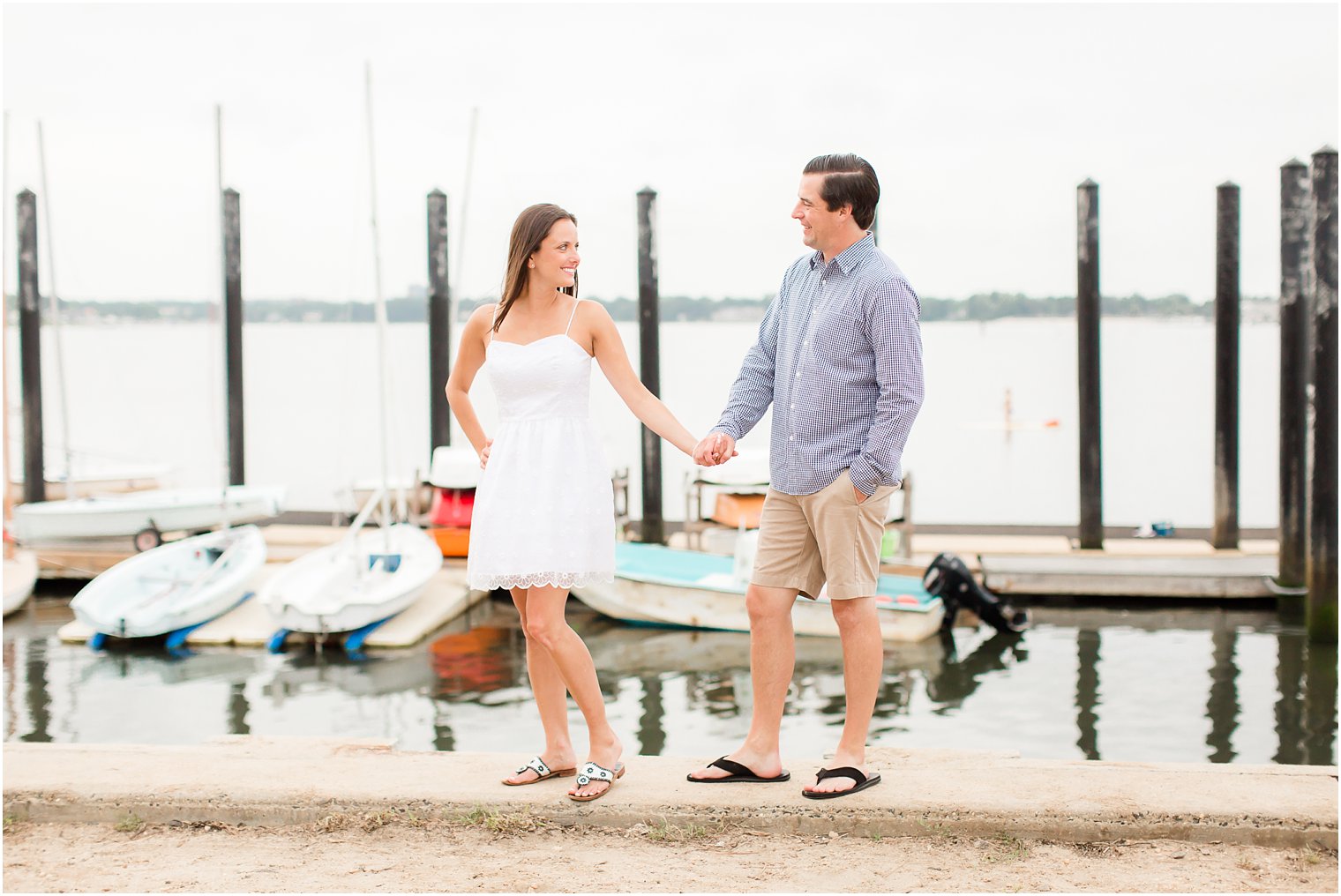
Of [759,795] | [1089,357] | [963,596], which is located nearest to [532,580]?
[759,795]

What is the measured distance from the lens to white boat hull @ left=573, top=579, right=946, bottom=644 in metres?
9.53

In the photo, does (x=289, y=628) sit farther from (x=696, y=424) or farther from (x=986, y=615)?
(x=696, y=424)

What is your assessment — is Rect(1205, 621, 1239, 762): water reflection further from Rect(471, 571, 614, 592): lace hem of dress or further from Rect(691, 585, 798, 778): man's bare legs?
Rect(471, 571, 614, 592): lace hem of dress

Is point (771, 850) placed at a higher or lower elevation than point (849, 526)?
lower

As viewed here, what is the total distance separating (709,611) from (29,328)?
831 cm

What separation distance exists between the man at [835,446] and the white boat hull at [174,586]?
23.1 feet

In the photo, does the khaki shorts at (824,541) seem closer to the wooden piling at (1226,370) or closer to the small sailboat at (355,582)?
the small sailboat at (355,582)

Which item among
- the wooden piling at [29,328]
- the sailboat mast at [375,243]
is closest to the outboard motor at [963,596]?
the sailboat mast at [375,243]

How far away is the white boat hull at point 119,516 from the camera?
38.2 feet

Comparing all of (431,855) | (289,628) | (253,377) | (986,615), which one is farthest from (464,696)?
(253,377)

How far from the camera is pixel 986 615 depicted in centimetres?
969

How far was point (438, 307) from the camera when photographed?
12.8m

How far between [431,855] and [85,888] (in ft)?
2.74

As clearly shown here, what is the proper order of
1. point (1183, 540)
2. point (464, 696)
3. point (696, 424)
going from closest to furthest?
point (464, 696), point (1183, 540), point (696, 424)
